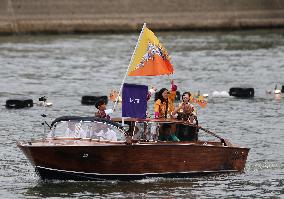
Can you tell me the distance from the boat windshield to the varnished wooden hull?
483 mm

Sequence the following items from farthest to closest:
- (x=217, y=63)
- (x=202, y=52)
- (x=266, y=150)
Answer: (x=202, y=52) → (x=217, y=63) → (x=266, y=150)

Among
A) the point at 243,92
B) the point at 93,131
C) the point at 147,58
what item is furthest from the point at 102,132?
the point at 243,92

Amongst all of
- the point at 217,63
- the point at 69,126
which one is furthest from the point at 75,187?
the point at 217,63

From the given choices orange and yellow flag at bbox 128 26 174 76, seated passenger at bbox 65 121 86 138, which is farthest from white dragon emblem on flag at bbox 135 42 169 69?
seated passenger at bbox 65 121 86 138

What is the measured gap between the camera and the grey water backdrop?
119 feet

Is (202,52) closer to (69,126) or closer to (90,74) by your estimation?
(90,74)

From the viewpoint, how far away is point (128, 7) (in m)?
119

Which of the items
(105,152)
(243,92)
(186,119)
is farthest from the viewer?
(243,92)

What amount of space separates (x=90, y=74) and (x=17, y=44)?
2510 cm

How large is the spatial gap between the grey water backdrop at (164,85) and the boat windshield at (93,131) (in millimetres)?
1450

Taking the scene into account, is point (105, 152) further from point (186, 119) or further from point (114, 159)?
point (186, 119)

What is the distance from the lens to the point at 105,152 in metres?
35.4

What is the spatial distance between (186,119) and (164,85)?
96.5ft

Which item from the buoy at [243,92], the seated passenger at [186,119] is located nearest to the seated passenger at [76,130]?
the seated passenger at [186,119]
